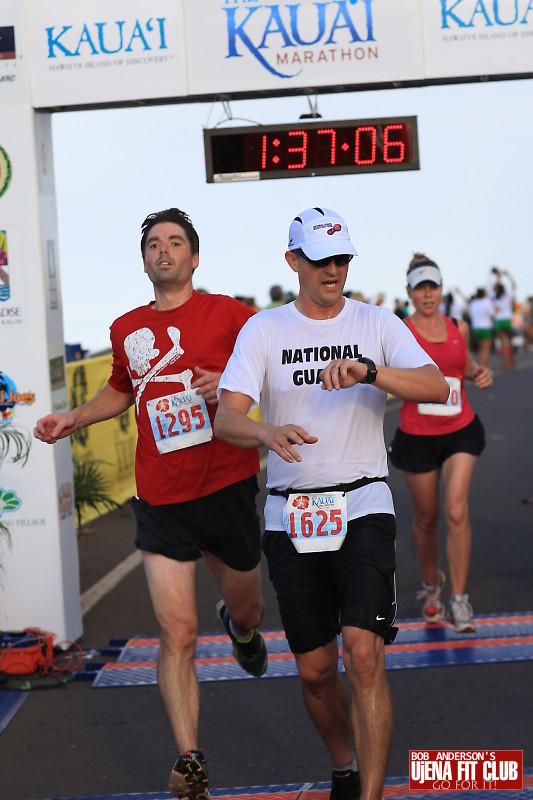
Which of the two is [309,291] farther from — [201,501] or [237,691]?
[237,691]

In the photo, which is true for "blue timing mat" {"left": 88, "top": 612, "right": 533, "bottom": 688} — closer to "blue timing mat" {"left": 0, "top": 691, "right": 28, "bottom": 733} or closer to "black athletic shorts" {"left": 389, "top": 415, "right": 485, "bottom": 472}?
"blue timing mat" {"left": 0, "top": 691, "right": 28, "bottom": 733}

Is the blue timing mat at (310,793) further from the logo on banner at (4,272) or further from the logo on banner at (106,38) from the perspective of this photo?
the logo on banner at (106,38)

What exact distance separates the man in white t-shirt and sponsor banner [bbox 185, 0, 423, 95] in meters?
2.79

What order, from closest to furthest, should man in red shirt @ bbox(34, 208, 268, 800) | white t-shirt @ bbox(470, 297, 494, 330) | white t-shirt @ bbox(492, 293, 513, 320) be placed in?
man in red shirt @ bbox(34, 208, 268, 800) → white t-shirt @ bbox(470, 297, 494, 330) → white t-shirt @ bbox(492, 293, 513, 320)

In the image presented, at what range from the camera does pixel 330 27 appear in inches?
303

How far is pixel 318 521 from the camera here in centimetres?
498

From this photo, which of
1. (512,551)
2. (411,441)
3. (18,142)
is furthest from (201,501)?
(512,551)

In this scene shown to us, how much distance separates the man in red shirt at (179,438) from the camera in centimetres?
581

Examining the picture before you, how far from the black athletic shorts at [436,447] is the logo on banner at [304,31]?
7.61 feet

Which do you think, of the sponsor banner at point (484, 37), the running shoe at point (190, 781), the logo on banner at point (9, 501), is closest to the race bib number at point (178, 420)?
the running shoe at point (190, 781)

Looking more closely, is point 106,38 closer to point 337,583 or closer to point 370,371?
point 370,371

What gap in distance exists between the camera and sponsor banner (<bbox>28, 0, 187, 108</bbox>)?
7.79 meters

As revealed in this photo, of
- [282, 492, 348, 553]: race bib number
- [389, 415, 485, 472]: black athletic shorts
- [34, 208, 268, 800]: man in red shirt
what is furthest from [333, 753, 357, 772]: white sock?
[389, 415, 485, 472]: black athletic shorts

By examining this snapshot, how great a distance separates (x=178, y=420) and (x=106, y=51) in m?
2.98
